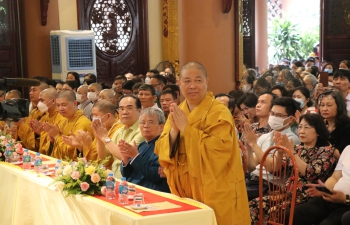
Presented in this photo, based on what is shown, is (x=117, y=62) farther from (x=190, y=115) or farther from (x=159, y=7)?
(x=190, y=115)

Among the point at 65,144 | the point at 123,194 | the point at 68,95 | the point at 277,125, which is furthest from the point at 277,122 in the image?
the point at 68,95

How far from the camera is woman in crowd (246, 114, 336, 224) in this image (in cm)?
464

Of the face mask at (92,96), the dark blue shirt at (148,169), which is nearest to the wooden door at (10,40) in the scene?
the face mask at (92,96)

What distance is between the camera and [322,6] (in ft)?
48.6

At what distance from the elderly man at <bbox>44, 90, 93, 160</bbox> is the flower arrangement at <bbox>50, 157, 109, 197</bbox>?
2.17m

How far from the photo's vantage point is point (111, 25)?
44.7 feet

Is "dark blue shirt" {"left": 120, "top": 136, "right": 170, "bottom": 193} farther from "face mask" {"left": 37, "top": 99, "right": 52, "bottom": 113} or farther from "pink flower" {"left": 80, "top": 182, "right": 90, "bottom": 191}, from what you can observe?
"face mask" {"left": 37, "top": 99, "right": 52, "bottom": 113}

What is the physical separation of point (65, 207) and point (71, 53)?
761cm

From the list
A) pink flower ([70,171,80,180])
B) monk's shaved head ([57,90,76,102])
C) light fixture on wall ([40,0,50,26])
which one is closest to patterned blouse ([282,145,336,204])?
pink flower ([70,171,80,180])

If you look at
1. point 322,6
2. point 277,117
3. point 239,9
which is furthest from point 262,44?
point 277,117

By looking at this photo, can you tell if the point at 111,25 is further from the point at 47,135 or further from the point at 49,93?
the point at 47,135

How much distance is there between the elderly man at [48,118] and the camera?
6899 mm

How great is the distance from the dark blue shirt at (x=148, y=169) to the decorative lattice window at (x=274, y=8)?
19.9 m

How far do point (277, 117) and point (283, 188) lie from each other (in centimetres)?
98
